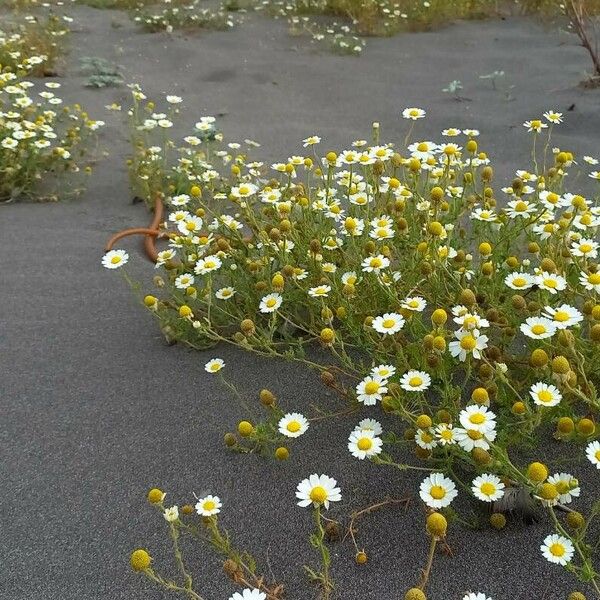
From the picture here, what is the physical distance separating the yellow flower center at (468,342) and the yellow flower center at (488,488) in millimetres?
267

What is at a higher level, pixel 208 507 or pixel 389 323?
pixel 389 323

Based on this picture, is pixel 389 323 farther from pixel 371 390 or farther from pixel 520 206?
pixel 520 206

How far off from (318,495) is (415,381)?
1.26 ft

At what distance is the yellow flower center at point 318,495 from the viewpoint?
3.87 ft

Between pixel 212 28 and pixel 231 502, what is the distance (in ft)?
18.7

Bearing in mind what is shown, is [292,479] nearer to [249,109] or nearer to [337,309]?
[337,309]

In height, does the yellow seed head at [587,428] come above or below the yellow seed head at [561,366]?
below

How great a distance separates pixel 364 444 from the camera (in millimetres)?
1341

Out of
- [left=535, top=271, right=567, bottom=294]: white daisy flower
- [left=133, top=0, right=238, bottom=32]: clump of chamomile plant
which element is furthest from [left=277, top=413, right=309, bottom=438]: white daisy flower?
[left=133, top=0, right=238, bottom=32]: clump of chamomile plant

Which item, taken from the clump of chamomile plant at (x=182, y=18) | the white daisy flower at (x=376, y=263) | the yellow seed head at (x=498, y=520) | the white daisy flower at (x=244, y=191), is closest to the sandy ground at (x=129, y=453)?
the yellow seed head at (x=498, y=520)

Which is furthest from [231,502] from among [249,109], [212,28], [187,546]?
[212,28]

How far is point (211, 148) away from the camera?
373cm

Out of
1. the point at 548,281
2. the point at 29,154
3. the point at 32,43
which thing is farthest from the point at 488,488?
the point at 32,43

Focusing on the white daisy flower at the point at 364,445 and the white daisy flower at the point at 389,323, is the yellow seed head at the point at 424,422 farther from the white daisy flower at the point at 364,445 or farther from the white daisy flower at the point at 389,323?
the white daisy flower at the point at 389,323
